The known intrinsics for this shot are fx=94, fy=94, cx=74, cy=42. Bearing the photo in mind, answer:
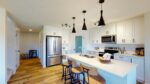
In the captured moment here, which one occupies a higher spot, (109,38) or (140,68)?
(109,38)

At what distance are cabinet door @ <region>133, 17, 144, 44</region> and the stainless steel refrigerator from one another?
4.03 metres

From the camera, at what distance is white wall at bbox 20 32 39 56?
27.7ft

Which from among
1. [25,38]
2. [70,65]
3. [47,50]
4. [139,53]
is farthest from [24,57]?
[139,53]

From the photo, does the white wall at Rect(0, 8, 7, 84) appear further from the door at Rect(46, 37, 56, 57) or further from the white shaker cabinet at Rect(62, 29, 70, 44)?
the white shaker cabinet at Rect(62, 29, 70, 44)

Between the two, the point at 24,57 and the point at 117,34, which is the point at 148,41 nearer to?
the point at 117,34

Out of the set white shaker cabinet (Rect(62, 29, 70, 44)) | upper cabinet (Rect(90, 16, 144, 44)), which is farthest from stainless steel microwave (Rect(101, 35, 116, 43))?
white shaker cabinet (Rect(62, 29, 70, 44))

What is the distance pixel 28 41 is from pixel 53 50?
4313mm

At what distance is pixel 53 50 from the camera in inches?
222

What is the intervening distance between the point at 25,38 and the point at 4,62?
20.9 ft

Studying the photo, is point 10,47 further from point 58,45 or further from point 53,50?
point 58,45

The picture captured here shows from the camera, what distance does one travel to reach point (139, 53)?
11.8 feet

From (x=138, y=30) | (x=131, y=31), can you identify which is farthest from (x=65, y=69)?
(x=138, y=30)

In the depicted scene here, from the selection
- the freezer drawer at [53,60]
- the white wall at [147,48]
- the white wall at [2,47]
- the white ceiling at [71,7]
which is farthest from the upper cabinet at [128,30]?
the white wall at [2,47]

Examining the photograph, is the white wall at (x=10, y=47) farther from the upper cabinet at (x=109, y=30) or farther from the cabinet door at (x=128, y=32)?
the cabinet door at (x=128, y=32)
